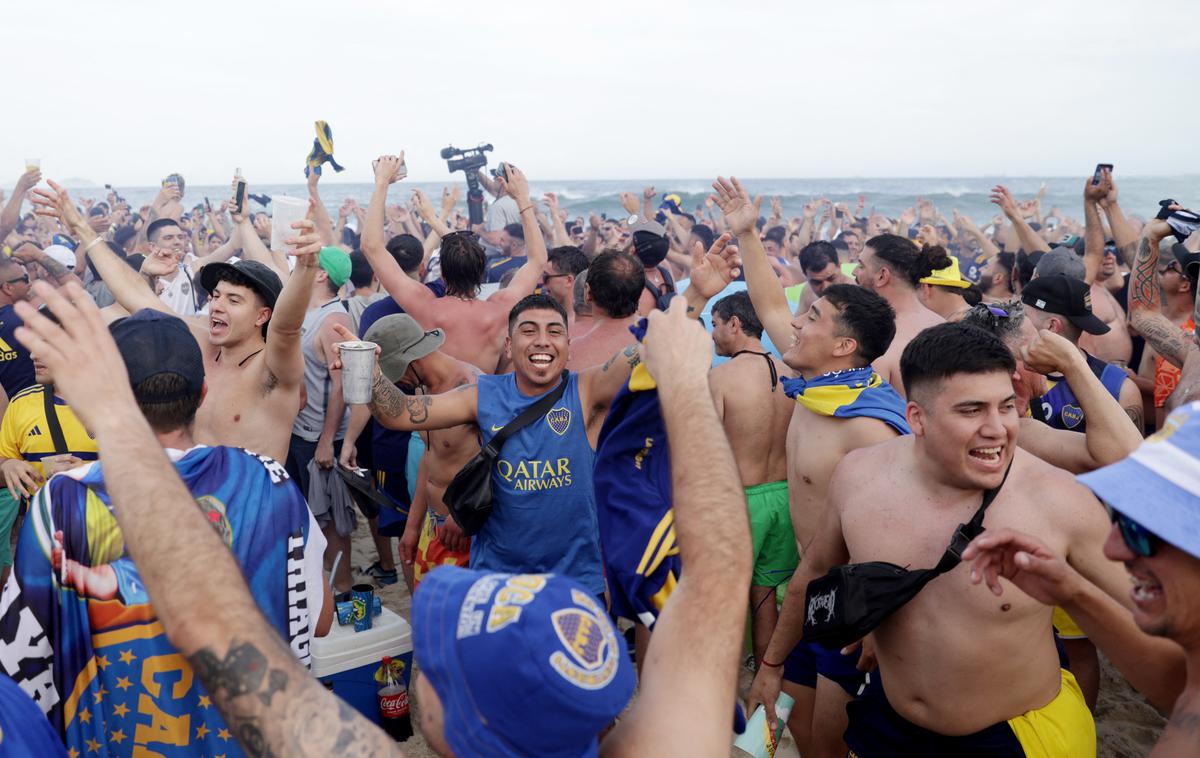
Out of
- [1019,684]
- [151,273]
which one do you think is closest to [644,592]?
[1019,684]

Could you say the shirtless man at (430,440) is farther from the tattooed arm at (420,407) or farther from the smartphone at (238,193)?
the smartphone at (238,193)

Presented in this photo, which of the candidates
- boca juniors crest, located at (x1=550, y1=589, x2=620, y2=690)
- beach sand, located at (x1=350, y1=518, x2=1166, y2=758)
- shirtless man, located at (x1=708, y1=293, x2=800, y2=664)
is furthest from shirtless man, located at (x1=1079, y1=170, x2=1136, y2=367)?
boca juniors crest, located at (x1=550, y1=589, x2=620, y2=690)

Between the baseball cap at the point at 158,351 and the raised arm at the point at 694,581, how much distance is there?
3.98 feet

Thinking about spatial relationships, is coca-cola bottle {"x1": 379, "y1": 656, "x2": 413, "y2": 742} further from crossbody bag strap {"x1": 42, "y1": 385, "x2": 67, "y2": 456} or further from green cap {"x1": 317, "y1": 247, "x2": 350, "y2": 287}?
green cap {"x1": 317, "y1": 247, "x2": 350, "y2": 287}

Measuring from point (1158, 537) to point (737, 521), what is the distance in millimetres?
720

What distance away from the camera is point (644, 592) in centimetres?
365

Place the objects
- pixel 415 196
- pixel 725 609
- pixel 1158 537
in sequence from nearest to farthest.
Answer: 1. pixel 1158 537
2. pixel 725 609
3. pixel 415 196

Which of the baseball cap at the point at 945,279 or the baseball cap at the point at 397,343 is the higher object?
the baseball cap at the point at 945,279

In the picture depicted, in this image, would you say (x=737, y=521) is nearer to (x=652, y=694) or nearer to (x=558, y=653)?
(x=652, y=694)

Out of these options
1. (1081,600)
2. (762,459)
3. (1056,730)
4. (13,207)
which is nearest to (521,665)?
(1081,600)

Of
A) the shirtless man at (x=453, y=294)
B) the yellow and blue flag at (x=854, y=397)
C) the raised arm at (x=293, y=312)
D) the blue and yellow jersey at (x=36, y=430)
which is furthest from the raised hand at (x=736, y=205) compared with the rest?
the blue and yellow jersey at (x=36, y=430)

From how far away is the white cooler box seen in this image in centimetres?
410

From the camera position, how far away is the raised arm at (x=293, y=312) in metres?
3.29

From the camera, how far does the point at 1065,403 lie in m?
4.26
